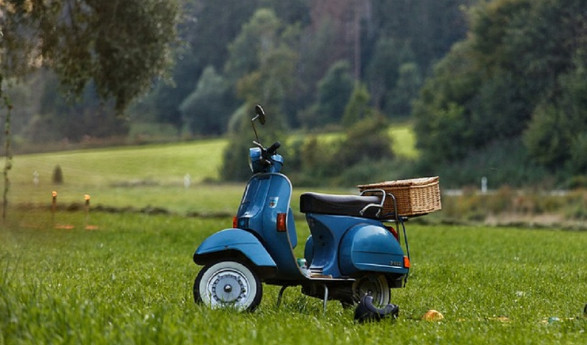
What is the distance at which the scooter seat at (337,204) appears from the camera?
370 inches

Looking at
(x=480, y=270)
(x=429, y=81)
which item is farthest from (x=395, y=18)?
(x=480, y=270)

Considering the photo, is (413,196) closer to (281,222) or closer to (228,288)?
(281,222)

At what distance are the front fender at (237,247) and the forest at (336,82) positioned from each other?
10.3 metres

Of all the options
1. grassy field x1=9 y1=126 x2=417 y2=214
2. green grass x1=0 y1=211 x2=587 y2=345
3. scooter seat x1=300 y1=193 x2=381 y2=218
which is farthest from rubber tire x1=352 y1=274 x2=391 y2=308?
grassy field x1=9 y1=126 x2=417 y2=214

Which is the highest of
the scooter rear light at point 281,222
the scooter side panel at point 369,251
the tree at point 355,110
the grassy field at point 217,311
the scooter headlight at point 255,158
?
the tree at point 355,110

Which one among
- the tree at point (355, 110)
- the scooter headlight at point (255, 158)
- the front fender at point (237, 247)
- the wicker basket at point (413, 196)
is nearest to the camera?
the front fender at point (237, 247)

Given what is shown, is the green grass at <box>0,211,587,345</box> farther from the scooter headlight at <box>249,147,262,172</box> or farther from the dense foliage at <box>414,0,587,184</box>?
the dense foliage at <box>414,0,587,184</box>

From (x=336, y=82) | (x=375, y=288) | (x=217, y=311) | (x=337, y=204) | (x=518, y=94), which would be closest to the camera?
(x=217, y=311)

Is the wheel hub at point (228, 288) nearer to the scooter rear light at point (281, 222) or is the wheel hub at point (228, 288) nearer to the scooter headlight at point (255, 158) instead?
the scooter rear light at point (281, 222)

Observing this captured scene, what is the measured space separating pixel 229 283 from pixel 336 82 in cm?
8214

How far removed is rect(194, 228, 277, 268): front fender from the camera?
28.8 feet

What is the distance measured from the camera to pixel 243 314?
845 centimetres

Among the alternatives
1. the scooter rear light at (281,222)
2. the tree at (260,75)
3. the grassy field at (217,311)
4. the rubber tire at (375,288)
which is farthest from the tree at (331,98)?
the scooter rear light at (281,222)

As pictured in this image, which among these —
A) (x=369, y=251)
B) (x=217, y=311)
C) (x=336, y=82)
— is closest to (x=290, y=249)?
(x=369, y=251)
